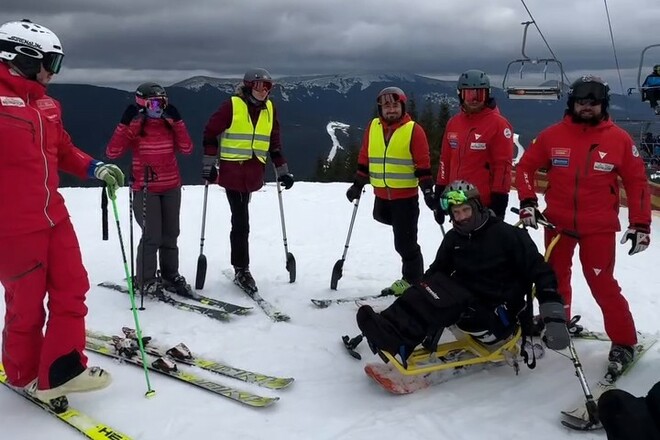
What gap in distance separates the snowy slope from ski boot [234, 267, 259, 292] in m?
0.13

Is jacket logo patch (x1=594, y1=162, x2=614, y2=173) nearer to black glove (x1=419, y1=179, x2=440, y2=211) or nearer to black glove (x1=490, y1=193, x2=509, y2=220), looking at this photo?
black glove (x1=490, y1=193, x2=509, y2=220)

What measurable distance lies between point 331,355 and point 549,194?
2.28 metres

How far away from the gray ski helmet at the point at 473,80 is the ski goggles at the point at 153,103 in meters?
3.02

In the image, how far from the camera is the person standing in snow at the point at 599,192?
4203 millimetres

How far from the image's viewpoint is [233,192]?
6355 millimetres

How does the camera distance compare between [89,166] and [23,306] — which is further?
[89,166]

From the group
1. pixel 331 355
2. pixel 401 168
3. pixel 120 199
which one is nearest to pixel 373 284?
pixel 401 168

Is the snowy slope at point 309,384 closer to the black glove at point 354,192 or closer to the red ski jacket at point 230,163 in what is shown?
the black glove at point 354,192

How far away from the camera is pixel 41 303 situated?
3760 mm

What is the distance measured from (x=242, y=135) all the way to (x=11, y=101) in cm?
298

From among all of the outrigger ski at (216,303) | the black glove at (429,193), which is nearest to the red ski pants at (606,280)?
the black glove at (429,193)

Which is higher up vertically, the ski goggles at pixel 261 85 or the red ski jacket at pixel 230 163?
the ski goggles at pixel 261 85

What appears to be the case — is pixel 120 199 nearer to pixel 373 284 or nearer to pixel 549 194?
pixel 373 284

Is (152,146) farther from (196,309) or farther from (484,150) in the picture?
(484,150)
